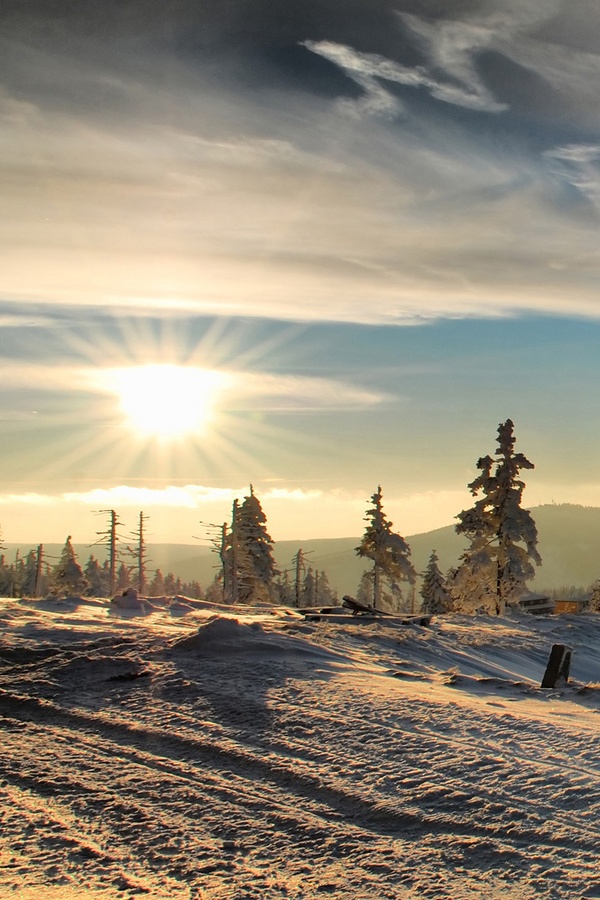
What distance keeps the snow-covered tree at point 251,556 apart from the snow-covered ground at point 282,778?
113ft

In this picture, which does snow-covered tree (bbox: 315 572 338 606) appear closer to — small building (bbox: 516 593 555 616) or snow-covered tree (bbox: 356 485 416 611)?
snow-covered tree (bbox: 356 485 416 611)

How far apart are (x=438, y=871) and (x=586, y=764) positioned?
83.5 inches

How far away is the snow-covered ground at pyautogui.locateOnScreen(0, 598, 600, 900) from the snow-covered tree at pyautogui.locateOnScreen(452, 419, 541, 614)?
25459 millimetres

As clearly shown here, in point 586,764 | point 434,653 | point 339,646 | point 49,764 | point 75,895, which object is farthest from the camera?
point 434,653

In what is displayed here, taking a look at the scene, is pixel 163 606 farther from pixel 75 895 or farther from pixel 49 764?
pixel 75 895

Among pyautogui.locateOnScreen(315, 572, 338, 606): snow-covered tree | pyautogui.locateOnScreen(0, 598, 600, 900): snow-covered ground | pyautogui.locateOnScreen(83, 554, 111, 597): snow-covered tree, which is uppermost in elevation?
pyautogui.locateOnScreen(0, 598, 600, 900): snow-covered ground

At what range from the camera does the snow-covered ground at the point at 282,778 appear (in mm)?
4504

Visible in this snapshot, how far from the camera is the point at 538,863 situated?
446 centimetres

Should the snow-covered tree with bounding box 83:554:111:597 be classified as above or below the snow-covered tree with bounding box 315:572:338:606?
above

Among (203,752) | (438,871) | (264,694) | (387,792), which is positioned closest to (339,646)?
(264,694)

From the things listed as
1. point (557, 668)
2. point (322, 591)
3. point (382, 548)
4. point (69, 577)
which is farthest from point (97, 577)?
point (557, 668)

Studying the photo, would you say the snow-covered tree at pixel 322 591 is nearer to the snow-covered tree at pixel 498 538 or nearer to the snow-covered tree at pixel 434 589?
the snow-covered tree at pixel 434 589

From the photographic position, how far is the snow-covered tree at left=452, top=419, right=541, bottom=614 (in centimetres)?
3578

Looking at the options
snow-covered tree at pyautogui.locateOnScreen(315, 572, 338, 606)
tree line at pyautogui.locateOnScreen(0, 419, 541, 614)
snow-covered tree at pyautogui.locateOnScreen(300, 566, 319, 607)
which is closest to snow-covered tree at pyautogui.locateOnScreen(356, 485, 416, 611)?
tree line at pyautogui.locateOnScreen(0, 419, 541, 614)
